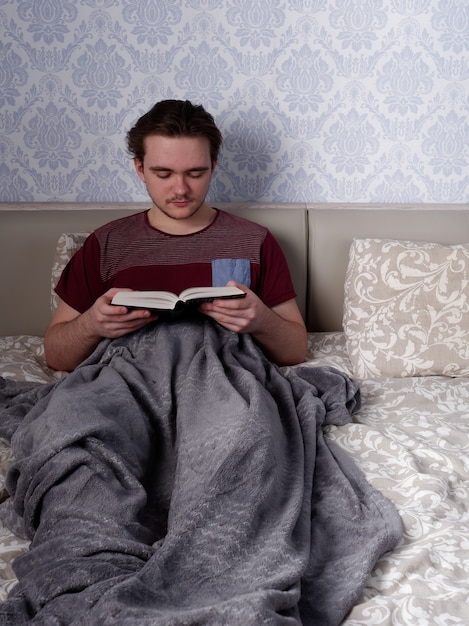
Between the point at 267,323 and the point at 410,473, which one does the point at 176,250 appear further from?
the point at 410,473

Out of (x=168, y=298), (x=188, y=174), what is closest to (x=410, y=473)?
(x=168, y=298)

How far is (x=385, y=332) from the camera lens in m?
2.02

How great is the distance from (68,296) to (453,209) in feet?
3.84

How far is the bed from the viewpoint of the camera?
1.30 meters

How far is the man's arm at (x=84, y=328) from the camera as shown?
1.69m

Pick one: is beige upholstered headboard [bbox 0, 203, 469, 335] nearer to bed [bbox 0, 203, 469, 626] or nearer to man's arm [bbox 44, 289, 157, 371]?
bed [bbox 0, 203, 469, 626]

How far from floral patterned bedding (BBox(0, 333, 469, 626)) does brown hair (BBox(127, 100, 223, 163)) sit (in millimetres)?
632

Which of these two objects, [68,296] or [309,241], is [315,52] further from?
[68,296]

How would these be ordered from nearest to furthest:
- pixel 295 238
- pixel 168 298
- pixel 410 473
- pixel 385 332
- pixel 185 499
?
1. pixel 185 499
2. pixel 410 473
3. pixel 168 298
4. pixel 385 332
5. pixel 295 238

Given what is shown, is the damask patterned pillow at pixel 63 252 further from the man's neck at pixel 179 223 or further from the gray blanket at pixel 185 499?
the gray blanket at pixel 185 499

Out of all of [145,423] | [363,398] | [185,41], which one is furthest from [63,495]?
[185,41]

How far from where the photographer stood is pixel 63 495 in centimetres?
123

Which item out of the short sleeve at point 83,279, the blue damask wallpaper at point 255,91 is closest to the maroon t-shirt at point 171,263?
the short sleeve at point 83,279

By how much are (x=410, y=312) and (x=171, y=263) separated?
64cm
